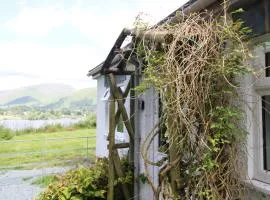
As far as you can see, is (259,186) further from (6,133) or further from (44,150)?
(6,133)

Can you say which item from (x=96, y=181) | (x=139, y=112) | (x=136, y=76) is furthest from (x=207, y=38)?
(x=96, y=181)

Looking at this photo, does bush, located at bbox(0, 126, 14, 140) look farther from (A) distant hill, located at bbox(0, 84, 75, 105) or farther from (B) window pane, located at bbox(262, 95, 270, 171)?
(A) distant hill, located at bbox(0, 84, 75, 105)

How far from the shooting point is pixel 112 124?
24.2 feet

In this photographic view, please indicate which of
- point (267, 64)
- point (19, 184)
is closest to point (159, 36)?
point (267, 64)

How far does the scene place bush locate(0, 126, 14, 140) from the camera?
86.2ft

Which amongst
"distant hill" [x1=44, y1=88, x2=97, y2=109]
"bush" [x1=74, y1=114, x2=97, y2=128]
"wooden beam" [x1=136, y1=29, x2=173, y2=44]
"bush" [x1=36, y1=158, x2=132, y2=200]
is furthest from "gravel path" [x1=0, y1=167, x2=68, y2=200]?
"bush" [x1=74, y1=114, x2=97, y2=128]

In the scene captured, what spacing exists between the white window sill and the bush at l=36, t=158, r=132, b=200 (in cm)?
395

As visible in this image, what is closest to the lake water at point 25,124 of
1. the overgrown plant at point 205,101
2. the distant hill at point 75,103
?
the distant hill at point 75,103

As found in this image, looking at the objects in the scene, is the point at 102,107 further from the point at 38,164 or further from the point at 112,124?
the point at 112,124

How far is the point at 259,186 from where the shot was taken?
4039 millimetres

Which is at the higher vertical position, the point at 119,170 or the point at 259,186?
the point at 259,186

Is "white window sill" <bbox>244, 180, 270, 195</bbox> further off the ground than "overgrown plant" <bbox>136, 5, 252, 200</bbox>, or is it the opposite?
"overgrown plant" <bbox>136, 5, 252, 200</bbox>

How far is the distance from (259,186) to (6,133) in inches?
1029

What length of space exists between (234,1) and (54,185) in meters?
6.58
